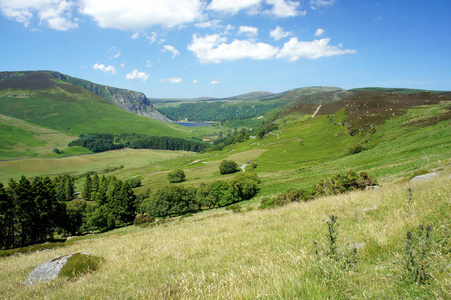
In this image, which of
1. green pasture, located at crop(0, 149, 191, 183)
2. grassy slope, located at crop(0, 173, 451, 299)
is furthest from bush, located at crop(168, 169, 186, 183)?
grassy slope, located at crop(0, 173, 451, 299)

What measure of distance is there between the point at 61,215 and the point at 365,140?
89.8m

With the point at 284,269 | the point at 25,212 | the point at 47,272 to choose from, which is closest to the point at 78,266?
the point at 47,272

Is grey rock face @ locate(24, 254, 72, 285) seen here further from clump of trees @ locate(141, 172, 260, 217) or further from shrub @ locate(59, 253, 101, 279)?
clump of trees @ locate(141, 172, 260, 217)

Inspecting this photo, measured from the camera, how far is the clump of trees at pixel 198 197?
206 ft

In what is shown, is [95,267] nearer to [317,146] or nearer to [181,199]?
[181,199]

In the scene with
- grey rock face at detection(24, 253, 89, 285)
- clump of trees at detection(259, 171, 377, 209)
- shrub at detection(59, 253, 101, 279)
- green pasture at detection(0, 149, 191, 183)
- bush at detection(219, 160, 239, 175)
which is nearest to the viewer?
grey rock face at detection(24, 253, 89, 285)

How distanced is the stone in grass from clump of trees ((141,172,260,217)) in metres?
53.9

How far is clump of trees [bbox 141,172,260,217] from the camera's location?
62.7 meters

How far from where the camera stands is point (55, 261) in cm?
904

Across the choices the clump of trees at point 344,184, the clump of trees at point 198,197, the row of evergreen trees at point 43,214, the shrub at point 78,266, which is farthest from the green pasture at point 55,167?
the shrub at point 78,266

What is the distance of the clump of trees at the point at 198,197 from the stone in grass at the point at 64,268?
5392 cm

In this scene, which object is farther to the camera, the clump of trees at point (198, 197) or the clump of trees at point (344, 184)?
the clump of trees at point (198, 197)

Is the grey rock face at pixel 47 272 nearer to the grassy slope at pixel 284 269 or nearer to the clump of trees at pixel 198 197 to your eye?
the grassy slope at pixel 284 269

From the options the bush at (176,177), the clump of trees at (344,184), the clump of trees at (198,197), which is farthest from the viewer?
the bush at (176,177)
